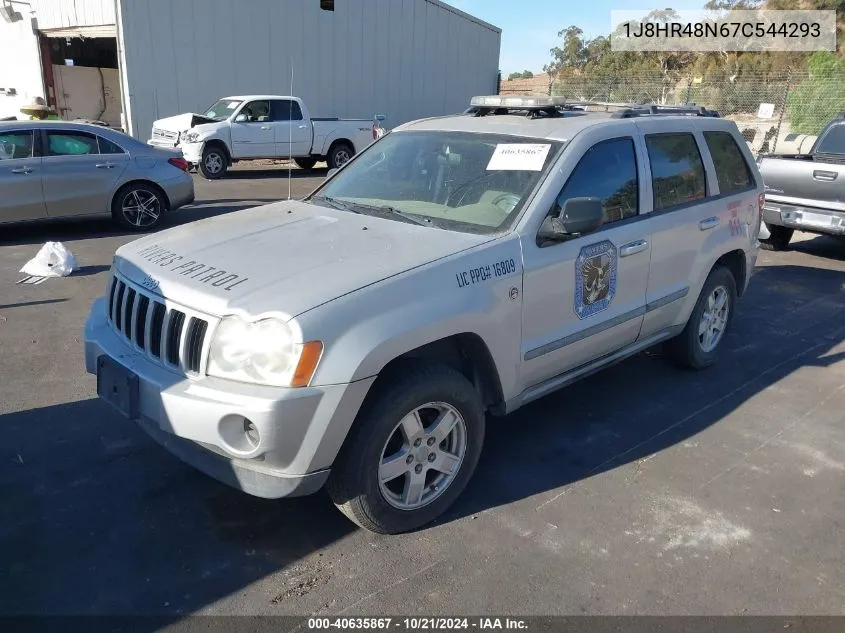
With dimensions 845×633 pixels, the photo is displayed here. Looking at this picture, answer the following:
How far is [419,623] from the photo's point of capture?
2.75 meters

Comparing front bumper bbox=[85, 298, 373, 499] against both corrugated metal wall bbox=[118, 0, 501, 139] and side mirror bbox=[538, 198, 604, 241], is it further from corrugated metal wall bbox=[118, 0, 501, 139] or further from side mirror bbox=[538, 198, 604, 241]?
corrugated metal wall bbox=[118, 0, 501, 139]

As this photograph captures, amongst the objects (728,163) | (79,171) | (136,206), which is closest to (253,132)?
(136,206)

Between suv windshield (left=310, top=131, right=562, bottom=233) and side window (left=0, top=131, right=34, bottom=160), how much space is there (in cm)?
620

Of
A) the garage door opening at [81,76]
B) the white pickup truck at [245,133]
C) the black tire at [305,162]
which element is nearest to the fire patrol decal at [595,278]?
the white pickup truck at [245,133]

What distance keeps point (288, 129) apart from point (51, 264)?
1009 centimetres

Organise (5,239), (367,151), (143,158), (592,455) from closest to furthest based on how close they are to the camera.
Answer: (592,455) → (367,151) → (5,239) → (143,158)

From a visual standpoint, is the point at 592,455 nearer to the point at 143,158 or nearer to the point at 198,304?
the point at 198,304

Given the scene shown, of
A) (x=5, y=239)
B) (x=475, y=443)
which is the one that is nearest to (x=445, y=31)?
(x=5, y=239)

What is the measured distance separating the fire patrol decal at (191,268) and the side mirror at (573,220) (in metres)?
1.53

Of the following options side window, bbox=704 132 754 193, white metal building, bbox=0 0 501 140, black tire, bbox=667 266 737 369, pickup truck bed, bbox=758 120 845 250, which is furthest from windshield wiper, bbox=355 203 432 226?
white metal building, bbox=0 0 501 140

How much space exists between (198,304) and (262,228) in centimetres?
95

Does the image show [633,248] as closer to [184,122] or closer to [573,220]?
[573,220]

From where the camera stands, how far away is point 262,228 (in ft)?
12.4

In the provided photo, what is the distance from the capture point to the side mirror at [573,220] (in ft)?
11.5
